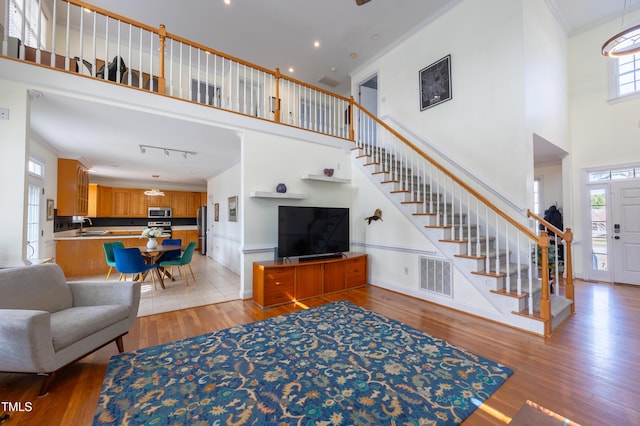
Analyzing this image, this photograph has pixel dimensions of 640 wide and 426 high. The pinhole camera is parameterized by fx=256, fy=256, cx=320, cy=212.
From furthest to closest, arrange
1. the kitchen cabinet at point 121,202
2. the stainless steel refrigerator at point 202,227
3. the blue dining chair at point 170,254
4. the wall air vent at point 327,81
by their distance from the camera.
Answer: the stainless steel refrigerator at point 202,227
the kitchen cabinet at point 121,202
the wall air vent at point 327,81
the blue dining chair at point 170,254

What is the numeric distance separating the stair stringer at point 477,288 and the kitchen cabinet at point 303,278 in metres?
1.14

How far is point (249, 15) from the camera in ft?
16.0

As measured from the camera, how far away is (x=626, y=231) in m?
4.86

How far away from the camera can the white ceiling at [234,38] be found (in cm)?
385

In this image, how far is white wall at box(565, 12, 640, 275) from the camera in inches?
189

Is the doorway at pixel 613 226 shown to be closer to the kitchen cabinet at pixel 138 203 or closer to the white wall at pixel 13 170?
the white wall at pixel 13 170

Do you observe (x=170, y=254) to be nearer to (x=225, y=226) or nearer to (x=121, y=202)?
(x=225, y=226)

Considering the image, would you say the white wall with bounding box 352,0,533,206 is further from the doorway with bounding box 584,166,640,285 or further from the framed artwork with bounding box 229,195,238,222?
the framed artwork with bounding box 229,195,238,222

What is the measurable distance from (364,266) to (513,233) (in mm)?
2467

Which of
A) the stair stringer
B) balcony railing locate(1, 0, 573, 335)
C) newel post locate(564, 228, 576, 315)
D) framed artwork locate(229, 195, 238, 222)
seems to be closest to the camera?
the stair stringer

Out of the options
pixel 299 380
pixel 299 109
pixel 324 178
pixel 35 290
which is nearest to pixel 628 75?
pixel 324 178

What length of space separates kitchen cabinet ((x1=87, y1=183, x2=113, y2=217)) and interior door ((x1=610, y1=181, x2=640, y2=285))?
13495mm

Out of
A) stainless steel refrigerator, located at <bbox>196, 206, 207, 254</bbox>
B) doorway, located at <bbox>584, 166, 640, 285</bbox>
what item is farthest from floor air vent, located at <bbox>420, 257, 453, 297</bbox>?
stainless steel refrigerator, located at <bbox>196, 206, 207, 254</bbox>

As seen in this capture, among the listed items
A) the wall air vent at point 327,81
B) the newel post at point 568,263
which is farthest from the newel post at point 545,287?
the wall air vent at point 327,81
